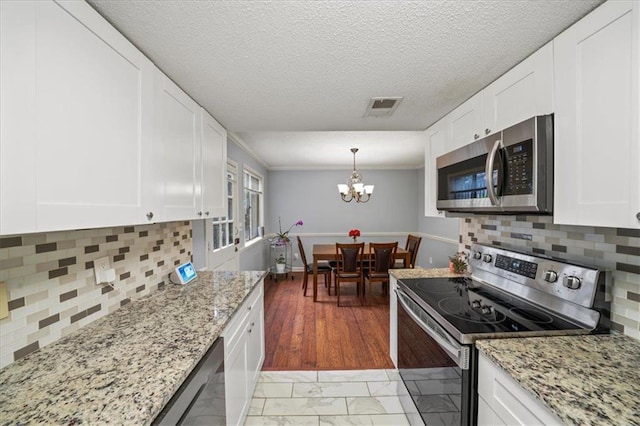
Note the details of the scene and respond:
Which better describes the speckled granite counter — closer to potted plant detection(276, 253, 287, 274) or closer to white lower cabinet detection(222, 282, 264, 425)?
white lower cabinet detection(222, 282, 264, 425)

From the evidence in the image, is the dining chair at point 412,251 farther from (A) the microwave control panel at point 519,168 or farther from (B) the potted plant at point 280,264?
(A) the microwave control panel at point 519,168

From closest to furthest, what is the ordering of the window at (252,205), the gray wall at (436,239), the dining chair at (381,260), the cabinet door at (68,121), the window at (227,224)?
the cabinet door at (68,121) → the window at (227,224) → the dining chair at (381,260) → the window at (252,205) → the gray wall at (436,239)

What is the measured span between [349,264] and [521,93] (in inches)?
119

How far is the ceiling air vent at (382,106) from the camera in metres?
1.74

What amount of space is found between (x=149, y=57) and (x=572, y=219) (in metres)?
1.93

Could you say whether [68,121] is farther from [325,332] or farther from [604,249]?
[325,332]

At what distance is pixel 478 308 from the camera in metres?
1.43

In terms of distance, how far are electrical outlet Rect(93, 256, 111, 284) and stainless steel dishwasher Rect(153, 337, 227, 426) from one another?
643 millimetres

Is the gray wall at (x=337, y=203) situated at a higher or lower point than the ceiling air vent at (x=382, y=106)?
lower

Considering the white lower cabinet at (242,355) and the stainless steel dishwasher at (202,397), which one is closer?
the stainless steel dishwasher at (202,397)

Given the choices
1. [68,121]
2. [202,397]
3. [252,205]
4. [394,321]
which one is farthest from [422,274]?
[252,205]

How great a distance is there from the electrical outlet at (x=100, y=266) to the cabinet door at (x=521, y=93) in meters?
2.09

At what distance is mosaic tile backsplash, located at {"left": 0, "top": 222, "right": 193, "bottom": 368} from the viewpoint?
926 millimetres

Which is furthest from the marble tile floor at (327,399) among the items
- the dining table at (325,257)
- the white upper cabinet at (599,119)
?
the dining table at (325,257)
